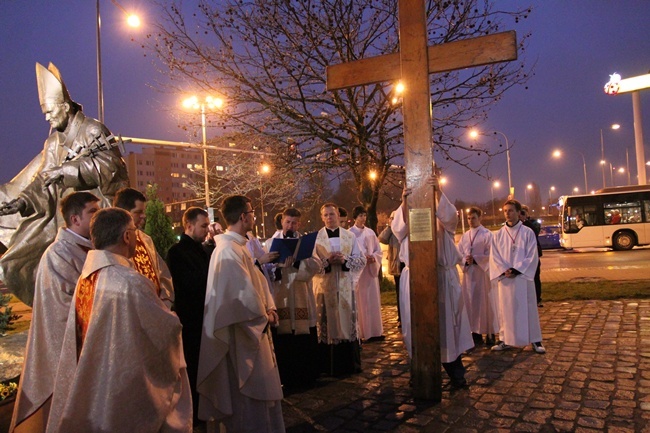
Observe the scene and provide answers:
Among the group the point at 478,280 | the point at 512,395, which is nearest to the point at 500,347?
the point at 478,280

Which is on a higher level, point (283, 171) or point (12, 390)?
point (283, 171)

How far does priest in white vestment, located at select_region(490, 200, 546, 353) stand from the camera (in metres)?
6.80

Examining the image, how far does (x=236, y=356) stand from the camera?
4051mm

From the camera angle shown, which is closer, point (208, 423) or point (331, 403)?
point (208, 423)

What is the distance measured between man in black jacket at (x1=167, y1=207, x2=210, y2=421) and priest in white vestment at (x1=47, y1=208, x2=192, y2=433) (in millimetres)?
1788

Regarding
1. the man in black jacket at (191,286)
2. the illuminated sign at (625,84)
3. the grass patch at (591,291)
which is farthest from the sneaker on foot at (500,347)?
the illuminated sign at (625,84)

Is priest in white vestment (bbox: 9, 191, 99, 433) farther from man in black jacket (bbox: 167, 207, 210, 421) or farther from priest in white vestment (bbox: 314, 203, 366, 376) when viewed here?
priest in white vestment (bbox: 314, 203, 366, 376)

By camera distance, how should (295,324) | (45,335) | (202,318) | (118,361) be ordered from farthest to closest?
(295,324), (202,318), (45,335), (118,361)

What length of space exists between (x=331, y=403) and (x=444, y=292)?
1.67 metres

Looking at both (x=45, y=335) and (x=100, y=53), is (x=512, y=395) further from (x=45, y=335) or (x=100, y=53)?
(x=100, y=53)

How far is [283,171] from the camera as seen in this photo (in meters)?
12.1

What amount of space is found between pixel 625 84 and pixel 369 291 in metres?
35.1

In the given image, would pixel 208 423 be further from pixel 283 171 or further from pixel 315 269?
pixel 283 171

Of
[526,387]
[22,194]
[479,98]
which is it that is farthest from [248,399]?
[479,98]
